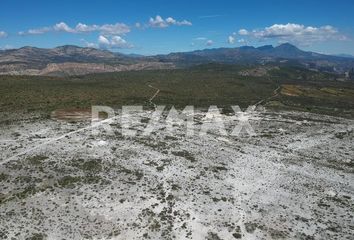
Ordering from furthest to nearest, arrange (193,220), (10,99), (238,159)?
(10,99) → (238,159) → (193,220)

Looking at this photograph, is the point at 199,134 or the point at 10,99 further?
the point at 10,99

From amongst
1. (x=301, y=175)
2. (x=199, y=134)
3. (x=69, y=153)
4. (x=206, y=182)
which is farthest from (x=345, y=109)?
(x=69, y=153)

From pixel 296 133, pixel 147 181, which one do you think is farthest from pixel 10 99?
pixel 296 133

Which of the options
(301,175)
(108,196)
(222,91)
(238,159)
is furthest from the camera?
(222,91)

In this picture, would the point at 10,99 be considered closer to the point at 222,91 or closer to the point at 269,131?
the point at 269,131

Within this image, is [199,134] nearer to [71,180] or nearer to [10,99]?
[71,180]

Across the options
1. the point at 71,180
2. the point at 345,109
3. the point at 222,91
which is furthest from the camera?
the point at 222,91
